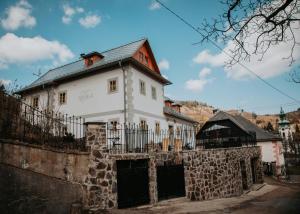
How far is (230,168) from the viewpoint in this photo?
43.2 ft

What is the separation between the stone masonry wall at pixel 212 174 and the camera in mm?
11367

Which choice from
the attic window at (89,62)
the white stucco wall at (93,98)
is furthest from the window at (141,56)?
the attic window at (89,62)

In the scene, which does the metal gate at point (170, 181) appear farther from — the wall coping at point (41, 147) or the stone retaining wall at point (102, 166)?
the wall coping at point (41, 147)

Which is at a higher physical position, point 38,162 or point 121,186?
point 38,162

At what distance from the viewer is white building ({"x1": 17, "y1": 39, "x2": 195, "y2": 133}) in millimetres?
17875

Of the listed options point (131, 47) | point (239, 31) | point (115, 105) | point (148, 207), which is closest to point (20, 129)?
point (148, 207)

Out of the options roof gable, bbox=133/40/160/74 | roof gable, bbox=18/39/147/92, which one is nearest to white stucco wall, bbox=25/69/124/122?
roof gable, bbox=18/39/147/92

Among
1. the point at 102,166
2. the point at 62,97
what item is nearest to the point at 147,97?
the point at 62,97

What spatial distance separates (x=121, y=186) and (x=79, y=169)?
6.60 ft

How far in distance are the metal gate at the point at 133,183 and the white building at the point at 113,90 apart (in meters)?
7.11

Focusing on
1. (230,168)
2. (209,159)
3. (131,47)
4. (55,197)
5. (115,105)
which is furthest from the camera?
(131,47)

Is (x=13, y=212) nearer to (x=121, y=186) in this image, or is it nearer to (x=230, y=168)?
(x=121, y=186)

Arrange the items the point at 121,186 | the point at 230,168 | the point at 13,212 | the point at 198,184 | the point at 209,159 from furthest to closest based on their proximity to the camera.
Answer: the point at 230,168
the point at 209,159
the point at 198,184
the point at 121,186
the point at 13,212

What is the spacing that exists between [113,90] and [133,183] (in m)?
9.76
